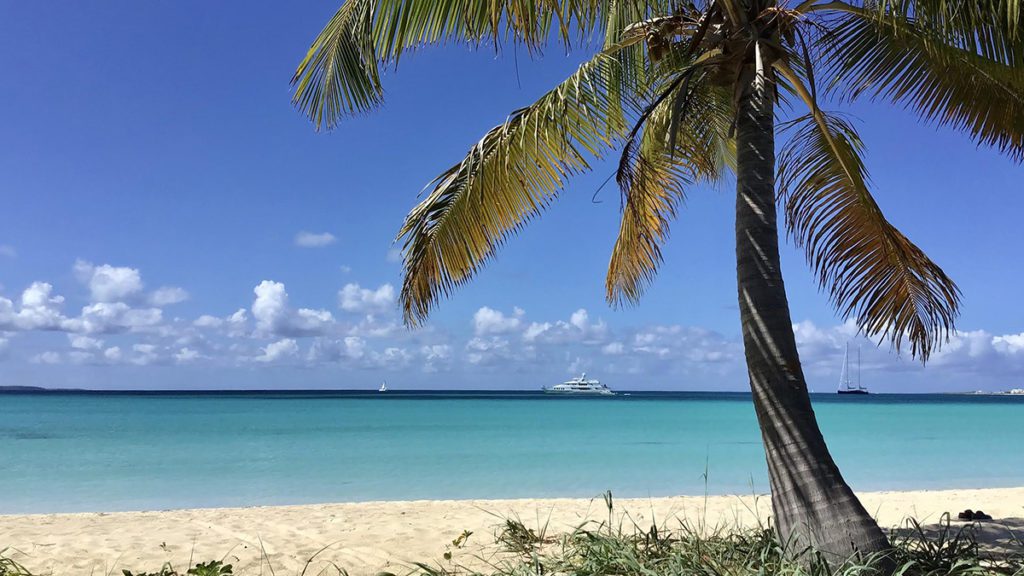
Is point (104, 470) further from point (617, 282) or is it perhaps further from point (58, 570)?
point (617, 282)

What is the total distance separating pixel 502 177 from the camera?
16.2ft

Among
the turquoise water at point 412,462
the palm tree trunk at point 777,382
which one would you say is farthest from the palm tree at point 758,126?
the turquoise water at point 412,462

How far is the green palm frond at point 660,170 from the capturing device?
19.5ft

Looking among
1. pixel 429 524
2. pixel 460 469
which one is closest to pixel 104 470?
pixel 460 469

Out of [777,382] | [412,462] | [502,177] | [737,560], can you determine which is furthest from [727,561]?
[412,462]

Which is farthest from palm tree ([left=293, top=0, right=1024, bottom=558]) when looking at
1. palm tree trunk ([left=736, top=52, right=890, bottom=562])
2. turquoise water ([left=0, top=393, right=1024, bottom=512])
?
turquoise water ([left=0, top=393, right=1024, bottom=512])

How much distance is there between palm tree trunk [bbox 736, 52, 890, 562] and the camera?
12.3 ft

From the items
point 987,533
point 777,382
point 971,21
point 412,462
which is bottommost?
point 412,462

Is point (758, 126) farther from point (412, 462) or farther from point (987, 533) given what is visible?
point (412, 462)

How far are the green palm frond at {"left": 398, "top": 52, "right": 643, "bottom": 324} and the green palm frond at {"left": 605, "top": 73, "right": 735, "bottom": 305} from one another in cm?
61

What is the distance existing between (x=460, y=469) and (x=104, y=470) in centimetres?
720

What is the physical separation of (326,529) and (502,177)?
414 cm

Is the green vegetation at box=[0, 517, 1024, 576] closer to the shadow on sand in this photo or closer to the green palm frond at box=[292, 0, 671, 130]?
the shadow on sand

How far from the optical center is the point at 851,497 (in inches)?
150
